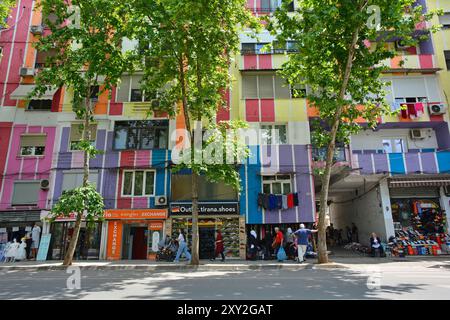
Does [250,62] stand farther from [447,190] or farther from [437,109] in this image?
[447,190]

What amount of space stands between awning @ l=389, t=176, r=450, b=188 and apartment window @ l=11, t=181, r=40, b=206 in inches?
808

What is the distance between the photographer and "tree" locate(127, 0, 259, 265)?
14.6 m

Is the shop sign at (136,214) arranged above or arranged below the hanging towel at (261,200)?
below

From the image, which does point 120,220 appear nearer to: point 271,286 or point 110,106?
point 110,106

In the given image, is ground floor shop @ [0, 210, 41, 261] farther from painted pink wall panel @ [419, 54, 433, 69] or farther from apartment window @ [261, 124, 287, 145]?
painted pink wall panel @ [419, 54, 433, 69]

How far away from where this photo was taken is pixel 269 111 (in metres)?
20.9

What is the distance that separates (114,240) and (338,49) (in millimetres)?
15185

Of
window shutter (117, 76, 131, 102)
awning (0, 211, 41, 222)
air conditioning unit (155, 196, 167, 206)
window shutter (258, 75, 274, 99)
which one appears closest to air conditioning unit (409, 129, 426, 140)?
window shutter (258, 75, 274, 99)

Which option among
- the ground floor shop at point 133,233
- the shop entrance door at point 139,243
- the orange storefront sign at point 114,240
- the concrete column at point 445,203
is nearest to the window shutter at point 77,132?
the ground floor shop at point 133,233

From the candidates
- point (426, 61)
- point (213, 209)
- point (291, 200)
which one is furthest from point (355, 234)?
point (426, 61)

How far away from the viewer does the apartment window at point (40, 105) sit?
22.4 meters

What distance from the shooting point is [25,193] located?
20609 millimetres

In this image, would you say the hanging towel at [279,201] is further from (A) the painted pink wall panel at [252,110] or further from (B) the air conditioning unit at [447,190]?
(B) the air conditioning unit at [447,190]

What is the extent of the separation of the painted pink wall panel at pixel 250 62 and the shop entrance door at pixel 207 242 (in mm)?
10160
